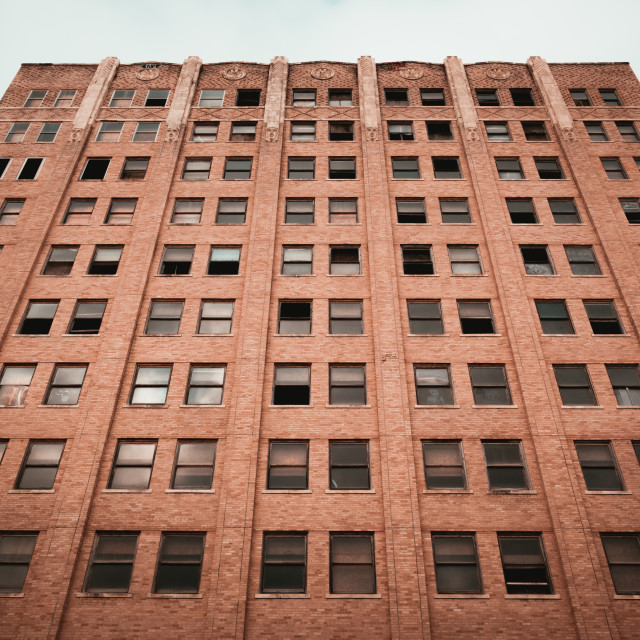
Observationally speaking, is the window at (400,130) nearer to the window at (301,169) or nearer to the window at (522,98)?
the window at (301,169)

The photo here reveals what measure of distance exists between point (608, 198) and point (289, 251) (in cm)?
1541

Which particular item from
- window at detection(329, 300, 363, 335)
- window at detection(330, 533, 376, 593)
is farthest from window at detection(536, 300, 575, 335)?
window at detection(330, 533, 376, 593)

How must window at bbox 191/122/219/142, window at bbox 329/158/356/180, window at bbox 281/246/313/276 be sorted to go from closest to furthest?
window at bbox 281/246/313/276 < window at bbox 329/158/356/180 < window at bbox 191/122/219/142

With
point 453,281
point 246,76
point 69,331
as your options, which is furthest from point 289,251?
point 246,76

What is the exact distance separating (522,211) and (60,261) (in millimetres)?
21150

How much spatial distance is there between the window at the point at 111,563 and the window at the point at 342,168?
18501 millimetres

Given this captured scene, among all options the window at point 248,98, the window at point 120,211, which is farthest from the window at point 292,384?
the window at point 248,98

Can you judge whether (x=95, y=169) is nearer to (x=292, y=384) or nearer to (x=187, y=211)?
(x=187, y=211)

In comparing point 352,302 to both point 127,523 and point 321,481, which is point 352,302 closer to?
point 321,481

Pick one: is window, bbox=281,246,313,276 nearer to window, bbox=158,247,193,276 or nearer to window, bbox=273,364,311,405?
window, bbox=158,247,193,276

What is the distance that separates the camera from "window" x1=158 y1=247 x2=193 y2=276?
73.5 ft

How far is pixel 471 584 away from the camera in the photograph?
50.5 ft

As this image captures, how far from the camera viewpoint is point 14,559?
15.5 m

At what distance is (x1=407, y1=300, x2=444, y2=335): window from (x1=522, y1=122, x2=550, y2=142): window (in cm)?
1291
